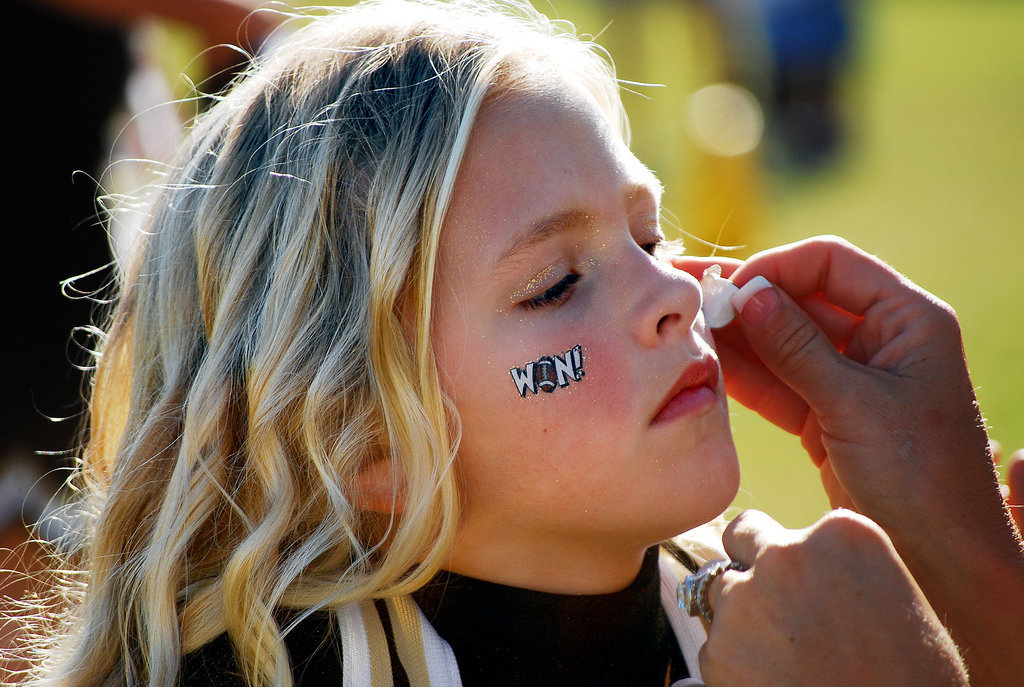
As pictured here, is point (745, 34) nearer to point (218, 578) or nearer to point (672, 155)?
point (672, 155)

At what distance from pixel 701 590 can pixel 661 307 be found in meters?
0.44

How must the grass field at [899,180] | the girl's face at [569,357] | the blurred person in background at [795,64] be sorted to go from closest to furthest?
the girl's face at [569,357], the grass field at [899,180], the blurred person in background at [795,64]

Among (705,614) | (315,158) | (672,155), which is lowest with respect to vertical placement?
(672,155)

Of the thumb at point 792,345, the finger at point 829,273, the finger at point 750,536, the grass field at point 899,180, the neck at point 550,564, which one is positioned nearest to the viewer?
the finger at point 750,536

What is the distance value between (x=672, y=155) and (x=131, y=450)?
7.23 m

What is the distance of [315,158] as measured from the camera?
1.54m

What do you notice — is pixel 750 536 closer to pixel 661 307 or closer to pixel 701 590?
pixel 701 590

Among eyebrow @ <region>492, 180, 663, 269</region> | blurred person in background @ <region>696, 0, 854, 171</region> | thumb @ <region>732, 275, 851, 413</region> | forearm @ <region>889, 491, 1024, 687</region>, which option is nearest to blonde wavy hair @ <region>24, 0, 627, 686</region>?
eyebrow @ <region>492, 180, 663, 269</region>

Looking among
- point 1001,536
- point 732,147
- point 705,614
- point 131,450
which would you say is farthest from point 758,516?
point 732,147

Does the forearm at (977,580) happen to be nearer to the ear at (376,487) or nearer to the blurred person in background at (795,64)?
the ear at (376,487)

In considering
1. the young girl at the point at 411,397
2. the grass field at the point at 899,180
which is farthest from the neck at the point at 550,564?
the grass field at the point at 899,180

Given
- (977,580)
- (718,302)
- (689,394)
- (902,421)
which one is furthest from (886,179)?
(689,394)

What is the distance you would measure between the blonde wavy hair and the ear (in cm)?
2

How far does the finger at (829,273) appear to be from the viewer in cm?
179
